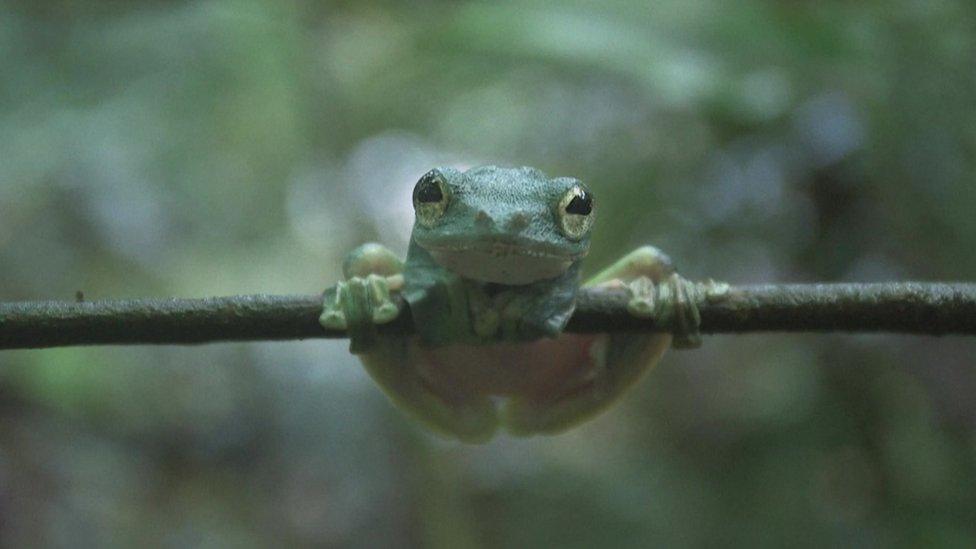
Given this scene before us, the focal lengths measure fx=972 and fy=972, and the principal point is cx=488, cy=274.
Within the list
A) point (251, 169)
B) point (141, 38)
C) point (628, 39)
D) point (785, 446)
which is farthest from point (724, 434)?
point (141, 38)

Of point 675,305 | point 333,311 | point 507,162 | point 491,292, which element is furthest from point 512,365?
point 507,162

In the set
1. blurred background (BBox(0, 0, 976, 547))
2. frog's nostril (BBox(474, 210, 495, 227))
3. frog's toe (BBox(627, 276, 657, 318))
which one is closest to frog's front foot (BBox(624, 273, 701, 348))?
frog's toe (BBox(627, 276, 657, 318))

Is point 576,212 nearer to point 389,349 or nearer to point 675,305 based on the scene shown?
point 675,305

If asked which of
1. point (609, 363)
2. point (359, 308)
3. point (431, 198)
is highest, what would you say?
point (431, 198)

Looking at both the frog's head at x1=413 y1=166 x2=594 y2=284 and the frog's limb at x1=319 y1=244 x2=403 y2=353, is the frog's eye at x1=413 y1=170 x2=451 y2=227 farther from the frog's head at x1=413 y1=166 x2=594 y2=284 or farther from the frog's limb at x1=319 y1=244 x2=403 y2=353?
the frog's limb at x1=319 y1=244 x2=403 y2=353

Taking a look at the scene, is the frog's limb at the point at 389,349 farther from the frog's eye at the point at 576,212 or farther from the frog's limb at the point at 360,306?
the frog's eye at the point at 576,212

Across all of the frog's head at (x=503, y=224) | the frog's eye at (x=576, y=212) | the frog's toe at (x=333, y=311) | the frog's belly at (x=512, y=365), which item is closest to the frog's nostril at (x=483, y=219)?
the frog's head at (x=503, y=224)

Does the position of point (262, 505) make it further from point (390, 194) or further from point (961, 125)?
point (961, 125)
